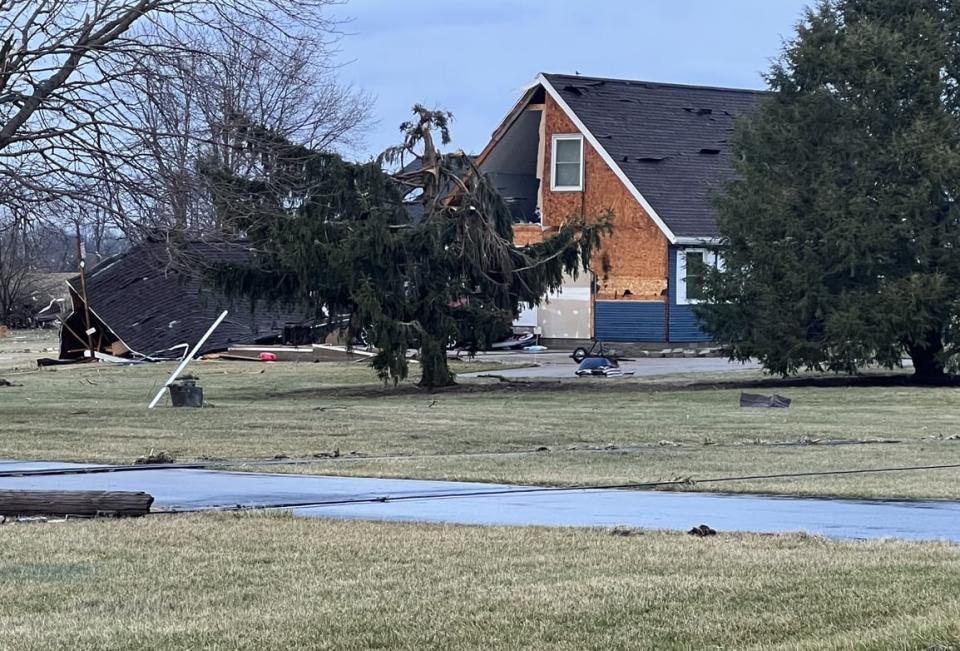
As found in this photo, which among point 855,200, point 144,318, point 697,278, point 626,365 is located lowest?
point 626,365

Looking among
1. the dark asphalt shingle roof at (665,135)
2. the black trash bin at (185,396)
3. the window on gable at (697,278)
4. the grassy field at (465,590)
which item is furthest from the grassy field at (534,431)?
the dark asphalt shingle roof at (665,135)

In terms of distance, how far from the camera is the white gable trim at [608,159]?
149ft

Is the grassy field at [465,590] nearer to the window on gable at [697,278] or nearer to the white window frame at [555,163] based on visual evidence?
the window on gable at [697,278]

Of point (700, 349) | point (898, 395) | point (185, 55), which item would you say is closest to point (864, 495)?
point (185, 55)

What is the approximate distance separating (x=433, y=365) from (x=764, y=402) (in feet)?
24.8

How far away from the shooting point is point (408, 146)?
30.7 m

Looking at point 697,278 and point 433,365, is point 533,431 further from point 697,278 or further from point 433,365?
point 697,278

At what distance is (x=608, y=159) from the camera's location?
152 feet

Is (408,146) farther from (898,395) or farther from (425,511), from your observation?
(425,511)

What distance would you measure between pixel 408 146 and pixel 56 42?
9.68m

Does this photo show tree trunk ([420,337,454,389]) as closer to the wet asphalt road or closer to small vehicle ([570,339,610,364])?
small vehicle ([570,339,610,364])

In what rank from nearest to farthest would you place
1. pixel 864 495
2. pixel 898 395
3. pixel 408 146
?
pixel 864 495, pixel 898 395, pixel 408 146

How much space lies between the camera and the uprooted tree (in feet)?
94.6

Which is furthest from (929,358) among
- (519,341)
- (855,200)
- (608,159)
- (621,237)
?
(519,341)
